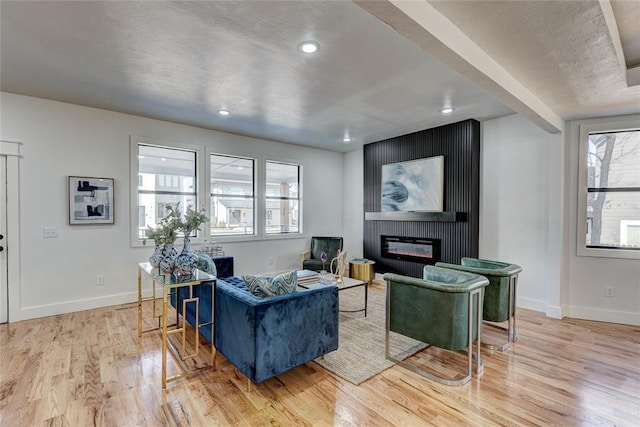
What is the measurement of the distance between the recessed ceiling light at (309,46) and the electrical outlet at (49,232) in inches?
150

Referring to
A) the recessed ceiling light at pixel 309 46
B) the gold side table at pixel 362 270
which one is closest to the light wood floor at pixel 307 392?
the gold side table at pixel 362 270

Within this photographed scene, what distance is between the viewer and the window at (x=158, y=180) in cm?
435

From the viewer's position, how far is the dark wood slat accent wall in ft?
14.8

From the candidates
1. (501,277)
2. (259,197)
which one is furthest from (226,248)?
(501,277)

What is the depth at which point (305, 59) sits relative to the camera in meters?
2.61

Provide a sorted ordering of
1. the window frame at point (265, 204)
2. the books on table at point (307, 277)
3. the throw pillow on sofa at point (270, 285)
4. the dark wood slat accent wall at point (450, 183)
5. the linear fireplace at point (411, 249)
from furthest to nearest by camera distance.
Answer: the window frame at point (265, 204) < the linear fireplace at point (411, 249) < the dark wood slat accent wall at point (450, 183) < the books on table at point (307, 277) < the throw pillow on sofa at point (270, 285)

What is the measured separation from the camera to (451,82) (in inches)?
121

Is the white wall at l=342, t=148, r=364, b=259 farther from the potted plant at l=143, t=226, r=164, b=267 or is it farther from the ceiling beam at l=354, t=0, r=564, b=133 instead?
the potted plant at l=143, t=226, r=164, b=267

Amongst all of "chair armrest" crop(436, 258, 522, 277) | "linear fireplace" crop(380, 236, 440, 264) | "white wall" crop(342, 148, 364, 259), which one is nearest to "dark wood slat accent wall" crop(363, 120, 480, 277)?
"linear fireplace" crop(380, 236, 440, 264)

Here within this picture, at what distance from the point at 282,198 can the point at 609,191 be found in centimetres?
495

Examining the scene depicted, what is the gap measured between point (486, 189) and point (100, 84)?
202 inches

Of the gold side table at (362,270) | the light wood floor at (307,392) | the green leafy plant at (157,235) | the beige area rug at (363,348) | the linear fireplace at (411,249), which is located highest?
the green leafy plant at (157,235)

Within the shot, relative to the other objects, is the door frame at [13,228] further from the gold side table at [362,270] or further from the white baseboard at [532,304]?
the white baseboard at [532,304]

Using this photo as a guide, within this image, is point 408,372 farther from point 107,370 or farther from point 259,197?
point 259,197
